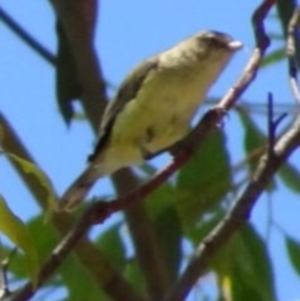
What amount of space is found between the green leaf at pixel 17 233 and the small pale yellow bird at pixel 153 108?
74 centimetres

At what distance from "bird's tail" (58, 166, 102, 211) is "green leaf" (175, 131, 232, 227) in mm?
137

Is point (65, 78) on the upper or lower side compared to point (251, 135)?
upper

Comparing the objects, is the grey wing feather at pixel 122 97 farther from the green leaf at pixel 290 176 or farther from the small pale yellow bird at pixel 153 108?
the green leaf at pixel 290 176

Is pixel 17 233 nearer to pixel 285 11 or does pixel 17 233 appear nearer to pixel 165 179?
pixel 165 179

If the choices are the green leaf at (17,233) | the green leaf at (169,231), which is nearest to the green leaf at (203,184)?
the green leaf at (169,231)

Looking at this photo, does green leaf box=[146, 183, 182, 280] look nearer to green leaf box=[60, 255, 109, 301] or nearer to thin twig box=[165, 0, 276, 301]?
green leaf box=[60, 255, 109, 301]

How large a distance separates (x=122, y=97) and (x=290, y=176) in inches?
10.1

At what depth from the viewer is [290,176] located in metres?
1.67

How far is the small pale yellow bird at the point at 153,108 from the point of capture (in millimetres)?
1722

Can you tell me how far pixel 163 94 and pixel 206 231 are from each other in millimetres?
248

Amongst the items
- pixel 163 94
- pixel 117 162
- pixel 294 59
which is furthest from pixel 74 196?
pixel 294 59

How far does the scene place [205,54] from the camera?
1777 mm

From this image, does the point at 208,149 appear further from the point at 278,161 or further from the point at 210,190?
the point at 278,161

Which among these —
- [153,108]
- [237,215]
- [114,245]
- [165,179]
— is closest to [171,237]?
[114,245]
